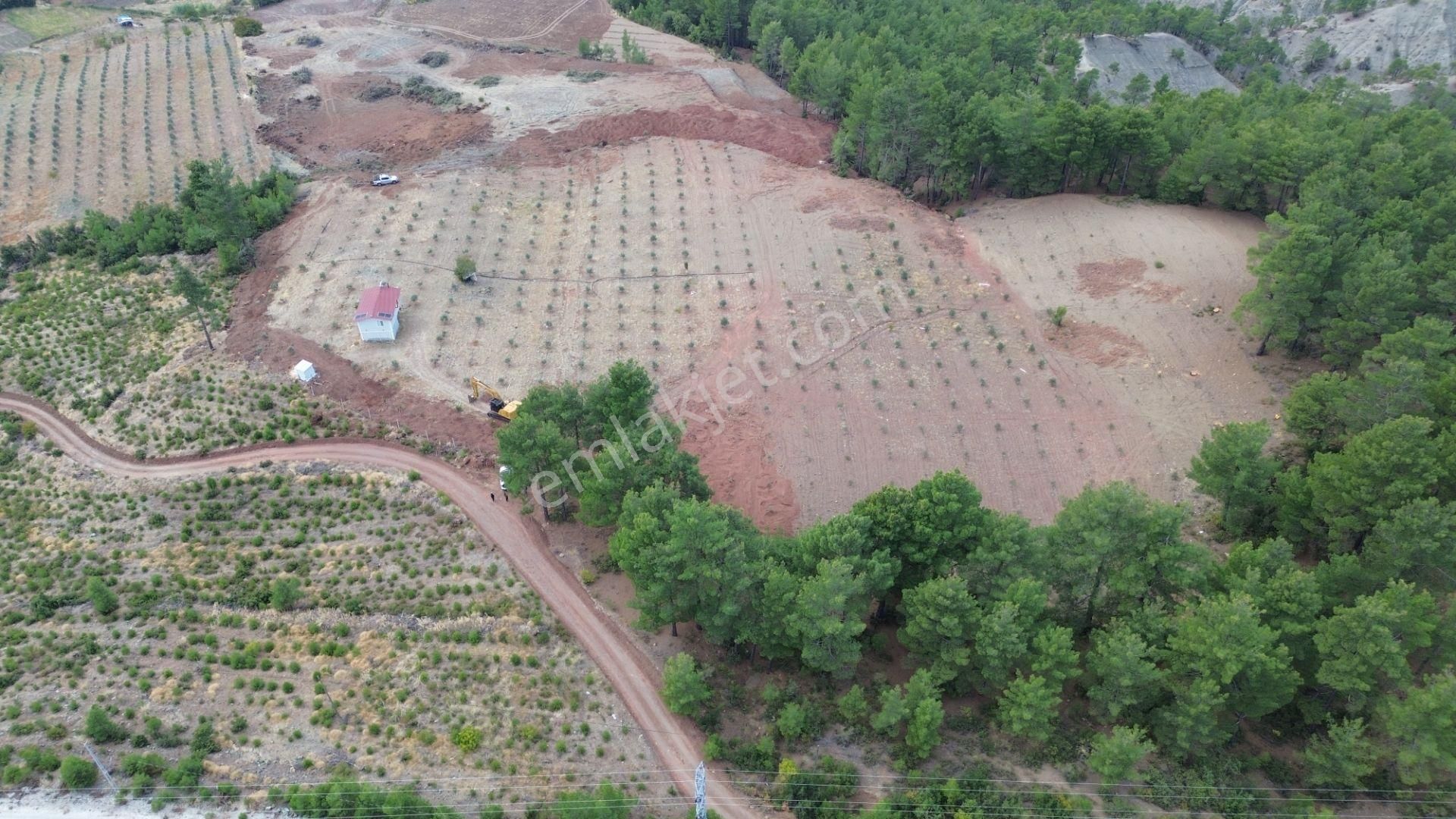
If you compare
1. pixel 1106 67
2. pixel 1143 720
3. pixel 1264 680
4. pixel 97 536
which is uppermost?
pixel 1106 67

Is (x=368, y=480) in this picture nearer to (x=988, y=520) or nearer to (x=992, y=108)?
(x=988, y=520)

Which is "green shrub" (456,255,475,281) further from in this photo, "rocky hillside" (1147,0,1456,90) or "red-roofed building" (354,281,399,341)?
"rocky hillside" (1147,0,1456,90)

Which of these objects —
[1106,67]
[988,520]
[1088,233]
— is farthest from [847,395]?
[1106,67]

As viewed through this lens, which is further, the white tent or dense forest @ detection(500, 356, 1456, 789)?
the white tent

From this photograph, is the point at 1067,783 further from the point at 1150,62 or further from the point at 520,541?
the point at 1150,62

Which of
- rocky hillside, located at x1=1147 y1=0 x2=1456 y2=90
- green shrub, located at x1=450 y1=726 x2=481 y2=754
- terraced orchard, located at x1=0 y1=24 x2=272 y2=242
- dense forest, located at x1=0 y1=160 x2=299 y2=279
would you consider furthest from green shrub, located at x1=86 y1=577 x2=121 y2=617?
rocky hillside, located at x1=1147 y1=0 x2=1456 y2=90

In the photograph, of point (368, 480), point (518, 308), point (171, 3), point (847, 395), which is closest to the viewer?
point (368, 480)

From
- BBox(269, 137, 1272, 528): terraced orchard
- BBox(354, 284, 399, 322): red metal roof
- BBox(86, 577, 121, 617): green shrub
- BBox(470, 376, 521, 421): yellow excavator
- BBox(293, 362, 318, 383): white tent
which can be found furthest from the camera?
BBox(354, 284, 399, 322): red metal roof
